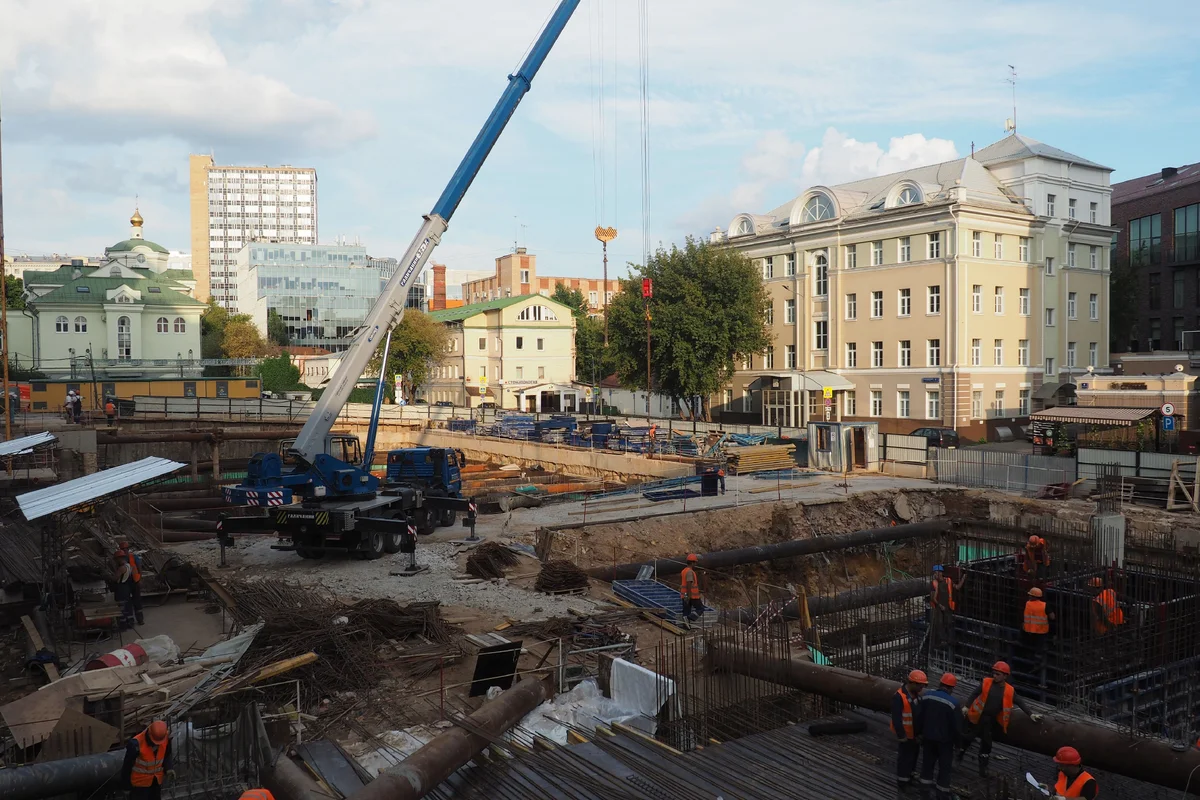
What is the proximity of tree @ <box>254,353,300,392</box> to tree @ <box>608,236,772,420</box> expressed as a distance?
27.9 metres

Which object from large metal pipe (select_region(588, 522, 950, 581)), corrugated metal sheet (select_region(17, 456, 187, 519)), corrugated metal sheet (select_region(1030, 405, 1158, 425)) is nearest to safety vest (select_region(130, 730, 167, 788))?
corrugated metal sheet (select_region(17, 456, 187, 519))

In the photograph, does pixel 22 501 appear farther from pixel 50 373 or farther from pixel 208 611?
pixel 50 373

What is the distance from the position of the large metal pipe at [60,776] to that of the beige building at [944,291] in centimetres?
3909

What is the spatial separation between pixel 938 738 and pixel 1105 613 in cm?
472

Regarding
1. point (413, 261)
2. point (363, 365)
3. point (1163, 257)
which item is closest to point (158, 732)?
point (363, 365)

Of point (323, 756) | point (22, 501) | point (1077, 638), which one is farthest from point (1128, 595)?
point (22, 501)

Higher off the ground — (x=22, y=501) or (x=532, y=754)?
(x=22, y=501)

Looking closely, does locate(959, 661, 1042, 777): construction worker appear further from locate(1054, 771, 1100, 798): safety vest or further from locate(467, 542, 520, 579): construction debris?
locate(467, 542, 520, 579): construction debris

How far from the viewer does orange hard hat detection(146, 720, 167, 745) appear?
7.47 m

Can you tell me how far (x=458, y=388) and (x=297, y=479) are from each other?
164 ft

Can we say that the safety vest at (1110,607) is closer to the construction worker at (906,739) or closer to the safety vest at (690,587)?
the construction worker at (906,739)

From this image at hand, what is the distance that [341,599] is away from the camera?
16.1 meters

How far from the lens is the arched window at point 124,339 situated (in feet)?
207

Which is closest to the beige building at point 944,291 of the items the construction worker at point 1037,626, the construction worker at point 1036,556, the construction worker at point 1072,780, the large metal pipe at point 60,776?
the construction worker at point 1036,556
